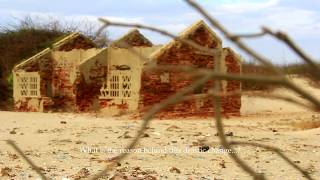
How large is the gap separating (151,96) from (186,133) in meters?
4.38

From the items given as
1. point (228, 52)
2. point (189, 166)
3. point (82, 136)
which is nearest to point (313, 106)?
point (189, 166)

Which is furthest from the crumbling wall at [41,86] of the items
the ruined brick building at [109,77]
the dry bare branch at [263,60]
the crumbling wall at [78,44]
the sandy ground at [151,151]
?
the dry bare branch at [263,60]

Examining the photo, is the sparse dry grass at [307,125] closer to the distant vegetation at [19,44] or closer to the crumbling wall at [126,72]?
the crumbling wall at [126,72]

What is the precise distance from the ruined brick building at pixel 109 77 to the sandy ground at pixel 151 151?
6.31 ft

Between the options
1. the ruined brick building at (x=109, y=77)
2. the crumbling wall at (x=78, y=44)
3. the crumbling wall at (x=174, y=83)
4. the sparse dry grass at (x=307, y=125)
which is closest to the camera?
the sparse dry grass at (x=307, y=125)

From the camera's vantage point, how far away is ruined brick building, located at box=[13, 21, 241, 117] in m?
15.8

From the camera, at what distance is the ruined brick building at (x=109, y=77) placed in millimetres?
15820

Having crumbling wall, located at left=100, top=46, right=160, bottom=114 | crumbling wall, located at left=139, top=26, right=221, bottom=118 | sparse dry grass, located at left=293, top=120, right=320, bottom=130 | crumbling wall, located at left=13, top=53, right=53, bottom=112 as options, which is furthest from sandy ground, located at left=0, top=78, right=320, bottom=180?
crumbling wall, located at left=13, top=53, right=53, bottom=112

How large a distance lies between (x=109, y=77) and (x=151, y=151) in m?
8.36

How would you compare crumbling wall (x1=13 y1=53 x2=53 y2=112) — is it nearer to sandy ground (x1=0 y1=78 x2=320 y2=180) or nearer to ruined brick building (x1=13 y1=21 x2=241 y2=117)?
ruined brick building (x1=13 y1=21 x2=241 y2=117)

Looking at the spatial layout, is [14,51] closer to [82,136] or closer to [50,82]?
[50,82]

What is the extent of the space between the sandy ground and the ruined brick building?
1923 millimetres

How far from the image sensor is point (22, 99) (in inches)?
751

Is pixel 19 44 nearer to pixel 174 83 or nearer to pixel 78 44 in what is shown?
pixel 78 44
